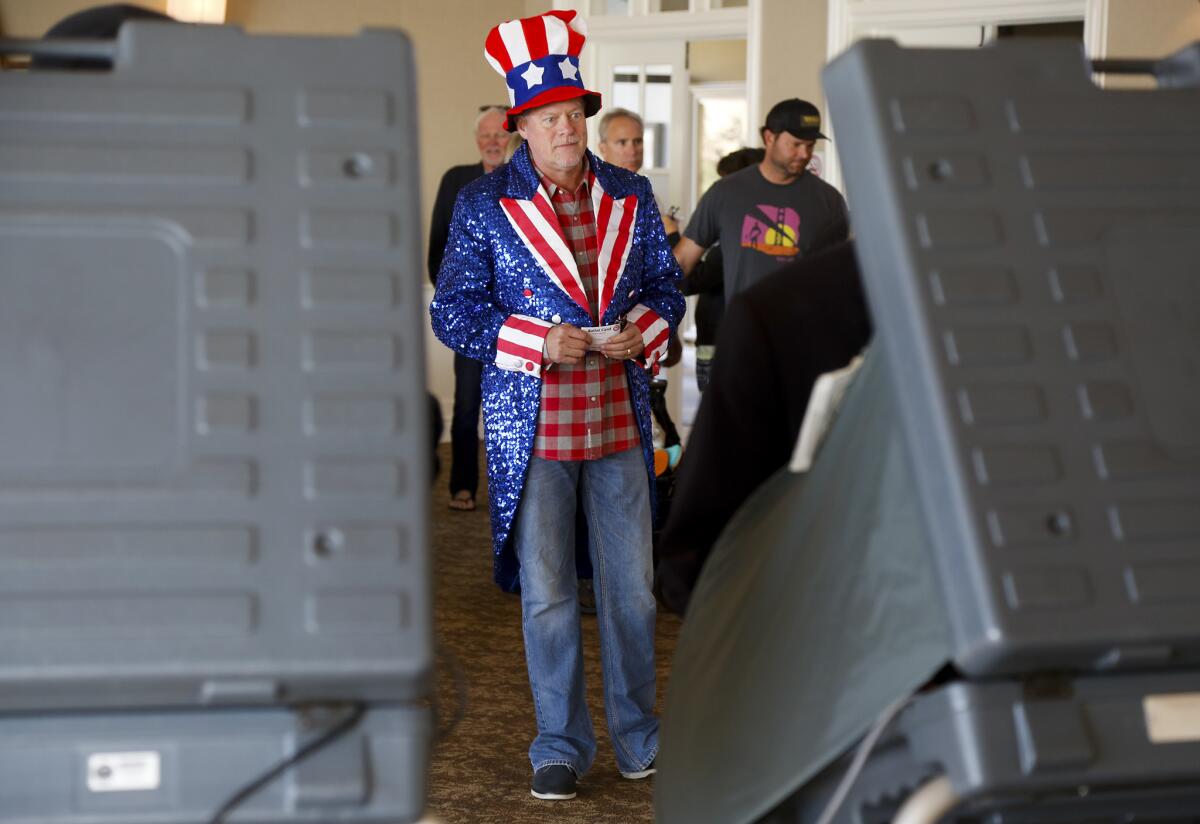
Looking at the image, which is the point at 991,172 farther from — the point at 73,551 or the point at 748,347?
the point at 73,551

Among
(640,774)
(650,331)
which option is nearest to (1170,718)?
(650,331)

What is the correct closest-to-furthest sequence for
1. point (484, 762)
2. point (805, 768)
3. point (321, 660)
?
point (321, 660) → point (805, 768) → point (484, 762)

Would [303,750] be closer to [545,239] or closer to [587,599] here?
[545,239]

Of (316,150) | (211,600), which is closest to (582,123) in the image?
(316,150)

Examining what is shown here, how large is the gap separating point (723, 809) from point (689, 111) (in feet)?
21.8

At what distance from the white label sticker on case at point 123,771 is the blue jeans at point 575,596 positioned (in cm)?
170

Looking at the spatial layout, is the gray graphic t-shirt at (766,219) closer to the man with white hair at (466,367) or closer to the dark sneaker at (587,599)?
the dark sneaker at (587,599)

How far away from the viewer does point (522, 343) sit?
2.72 meters

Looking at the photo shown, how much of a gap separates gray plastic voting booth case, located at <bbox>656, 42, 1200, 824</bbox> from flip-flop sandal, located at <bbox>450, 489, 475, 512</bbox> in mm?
4707

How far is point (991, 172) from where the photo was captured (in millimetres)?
1229

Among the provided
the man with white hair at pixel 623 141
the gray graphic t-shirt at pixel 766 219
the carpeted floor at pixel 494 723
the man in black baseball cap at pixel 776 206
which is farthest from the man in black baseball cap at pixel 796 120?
the carpeted floor at pixel 494 723

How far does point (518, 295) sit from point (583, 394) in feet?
0.77

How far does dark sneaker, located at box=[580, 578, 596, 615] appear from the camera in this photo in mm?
4367

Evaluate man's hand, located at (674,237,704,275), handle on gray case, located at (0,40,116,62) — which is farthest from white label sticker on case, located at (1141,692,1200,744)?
man's hand, located at (674,237,704,275)
